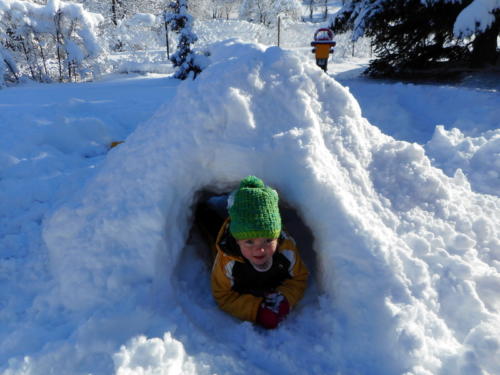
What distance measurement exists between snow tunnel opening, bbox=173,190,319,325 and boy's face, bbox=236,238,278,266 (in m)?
0.32

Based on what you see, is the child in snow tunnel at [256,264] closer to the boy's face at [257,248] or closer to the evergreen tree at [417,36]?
the boy's face at [257,248]

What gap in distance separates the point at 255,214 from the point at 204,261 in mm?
803

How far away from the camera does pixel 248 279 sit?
194 cm

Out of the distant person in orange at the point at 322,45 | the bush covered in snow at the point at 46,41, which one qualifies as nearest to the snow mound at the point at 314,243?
the distant person in orange at the point at 322,45

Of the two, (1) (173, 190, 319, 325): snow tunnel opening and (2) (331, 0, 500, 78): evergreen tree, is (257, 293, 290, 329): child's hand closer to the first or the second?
(1) (173, 190, 319, 325): snow tunnel opening

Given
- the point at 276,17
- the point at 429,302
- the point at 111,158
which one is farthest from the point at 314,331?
the point at 276,17

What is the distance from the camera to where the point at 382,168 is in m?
2.14

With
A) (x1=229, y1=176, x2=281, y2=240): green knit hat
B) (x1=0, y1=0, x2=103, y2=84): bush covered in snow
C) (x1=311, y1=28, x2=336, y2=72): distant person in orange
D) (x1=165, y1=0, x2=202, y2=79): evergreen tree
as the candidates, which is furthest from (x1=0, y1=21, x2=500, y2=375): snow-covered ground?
(x1=0, y1=0, x2=103, y2=84): bush covered in snow

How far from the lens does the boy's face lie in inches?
68.4

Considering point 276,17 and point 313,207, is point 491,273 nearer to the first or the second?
point 313,207

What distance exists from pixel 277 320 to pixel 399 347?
0.59 metres

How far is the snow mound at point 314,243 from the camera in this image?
1490 millimetres

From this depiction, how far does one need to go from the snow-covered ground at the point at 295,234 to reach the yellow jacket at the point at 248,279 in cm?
10

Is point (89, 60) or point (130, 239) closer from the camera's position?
point (130, 239)
